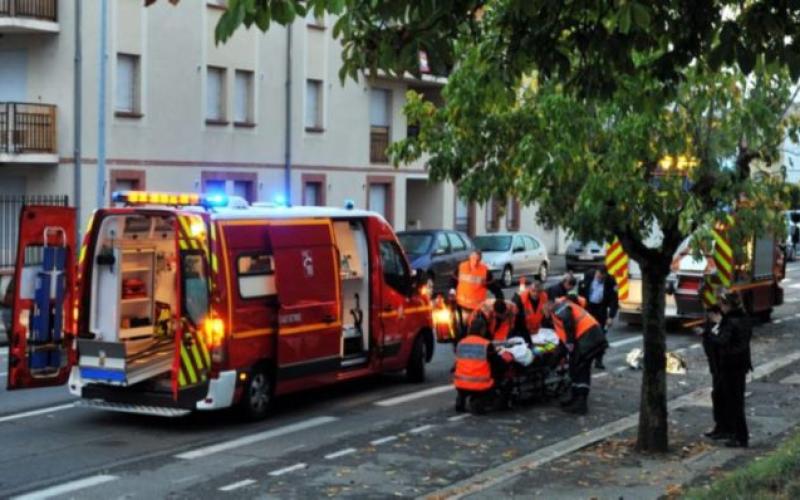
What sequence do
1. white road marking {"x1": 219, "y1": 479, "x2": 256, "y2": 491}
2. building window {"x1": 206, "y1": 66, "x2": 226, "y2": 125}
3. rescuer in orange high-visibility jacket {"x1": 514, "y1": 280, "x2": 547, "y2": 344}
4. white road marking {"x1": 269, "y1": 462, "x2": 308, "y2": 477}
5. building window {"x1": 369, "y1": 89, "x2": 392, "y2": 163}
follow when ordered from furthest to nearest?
building window {"x1": 369, "y1": 89, "x2": 392, "y2": 163}
building window {"x1": 206, "y1": 66, "x2": 226, "y2": 125}
rescuer in orange high-visibility jacket {"x1": 514, "y1": 280, "x2": 547, "y2": 344}
white road marking {"x1": 269, "y1": 462, "x2": 308, "y2": 477}
white road marking {"x1": 219, "y1": 479, "x2": 256, "y2": 491}

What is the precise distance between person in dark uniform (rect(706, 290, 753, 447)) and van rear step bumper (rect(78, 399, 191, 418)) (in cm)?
525

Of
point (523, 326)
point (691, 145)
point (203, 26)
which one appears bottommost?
point (523, 326)

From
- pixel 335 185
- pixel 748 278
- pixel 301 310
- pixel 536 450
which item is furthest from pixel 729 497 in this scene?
pixel 335 185

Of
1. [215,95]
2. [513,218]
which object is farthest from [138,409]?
[513,218]

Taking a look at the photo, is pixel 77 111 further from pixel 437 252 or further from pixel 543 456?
pixel 543 456

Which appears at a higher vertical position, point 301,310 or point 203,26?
point 203,26

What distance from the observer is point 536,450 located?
11.8 metres

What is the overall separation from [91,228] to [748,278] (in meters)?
14.3

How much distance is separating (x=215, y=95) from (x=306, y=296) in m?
19.0

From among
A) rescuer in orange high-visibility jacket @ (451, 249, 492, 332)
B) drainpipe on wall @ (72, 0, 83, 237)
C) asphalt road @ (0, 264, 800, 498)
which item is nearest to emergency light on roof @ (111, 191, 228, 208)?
asphalt road @ (0, 264, 800, 498)

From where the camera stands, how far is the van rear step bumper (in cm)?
1212

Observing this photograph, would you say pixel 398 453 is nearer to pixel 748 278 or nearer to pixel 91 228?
pixel 91 228

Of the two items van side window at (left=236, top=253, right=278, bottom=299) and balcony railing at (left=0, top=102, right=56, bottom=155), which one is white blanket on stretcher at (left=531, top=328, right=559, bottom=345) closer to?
van side window at (left=236, top=253, right=278, bottom=299)

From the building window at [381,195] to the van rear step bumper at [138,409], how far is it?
82.3ft
